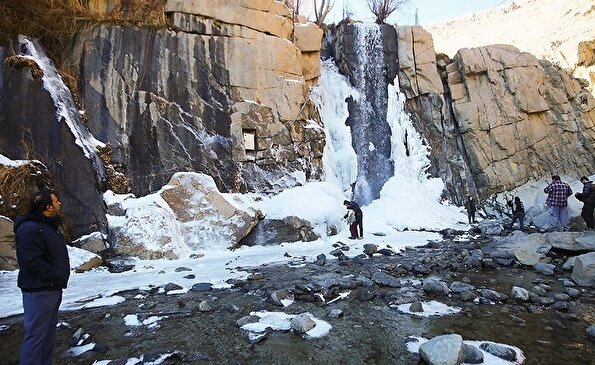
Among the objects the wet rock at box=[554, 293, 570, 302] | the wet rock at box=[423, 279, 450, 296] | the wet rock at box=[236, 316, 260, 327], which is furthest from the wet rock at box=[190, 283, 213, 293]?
the wet rock at box=[554, 293, 570, 302]

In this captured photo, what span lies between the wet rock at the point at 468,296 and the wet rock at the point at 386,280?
3.96 ft

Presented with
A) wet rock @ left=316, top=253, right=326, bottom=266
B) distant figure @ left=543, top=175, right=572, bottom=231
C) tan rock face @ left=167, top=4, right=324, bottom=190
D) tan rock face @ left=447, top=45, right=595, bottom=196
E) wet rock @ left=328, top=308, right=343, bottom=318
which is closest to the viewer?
wet rock @ left=328, top=308, right=343, bottom=318

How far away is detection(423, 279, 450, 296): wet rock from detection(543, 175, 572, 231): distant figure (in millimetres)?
7360

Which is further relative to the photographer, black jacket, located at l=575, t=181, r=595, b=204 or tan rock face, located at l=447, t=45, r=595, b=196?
tan rock face, located at l=447, t=45, r=595, b=196

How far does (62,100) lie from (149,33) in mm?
4492

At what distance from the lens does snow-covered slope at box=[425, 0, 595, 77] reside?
23.1m

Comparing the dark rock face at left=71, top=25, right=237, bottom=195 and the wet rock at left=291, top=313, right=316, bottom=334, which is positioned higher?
the dark rock face at left=71, top=25, right=237, bottom=195

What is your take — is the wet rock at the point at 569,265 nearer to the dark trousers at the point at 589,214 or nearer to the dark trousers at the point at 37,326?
the dark trousers at the point at 589,214

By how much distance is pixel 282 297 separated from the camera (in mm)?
5945

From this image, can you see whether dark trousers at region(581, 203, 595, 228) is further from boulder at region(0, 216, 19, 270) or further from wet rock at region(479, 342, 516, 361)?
boulder at region(0, 216, 19, 270)

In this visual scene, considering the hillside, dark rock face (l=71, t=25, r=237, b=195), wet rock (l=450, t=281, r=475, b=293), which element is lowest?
wet rock (l=450, t=281, r=475, b=293)

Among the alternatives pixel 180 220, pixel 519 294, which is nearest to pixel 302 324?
pixel 519 294

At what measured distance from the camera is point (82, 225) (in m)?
9.84

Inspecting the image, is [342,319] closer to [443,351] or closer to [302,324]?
[302,324]
